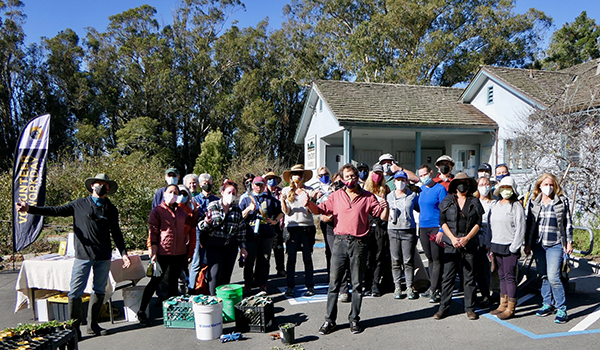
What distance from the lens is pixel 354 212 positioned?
529 centimetres

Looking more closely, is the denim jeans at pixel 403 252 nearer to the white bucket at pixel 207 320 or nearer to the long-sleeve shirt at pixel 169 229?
the white bucket at pixel 207 320

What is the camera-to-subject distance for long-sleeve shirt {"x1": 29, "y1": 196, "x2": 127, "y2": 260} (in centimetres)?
523

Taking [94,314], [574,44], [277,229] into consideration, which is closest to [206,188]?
[277,229]

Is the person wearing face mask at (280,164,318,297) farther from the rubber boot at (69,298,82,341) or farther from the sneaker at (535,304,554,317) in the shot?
the sneaker at (535,304,554,317)

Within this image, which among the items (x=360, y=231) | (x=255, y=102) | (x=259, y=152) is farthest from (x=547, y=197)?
(x=255, y=102)

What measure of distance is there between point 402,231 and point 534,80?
45.7ft

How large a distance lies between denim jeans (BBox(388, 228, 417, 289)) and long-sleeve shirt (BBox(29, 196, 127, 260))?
396 centimetres

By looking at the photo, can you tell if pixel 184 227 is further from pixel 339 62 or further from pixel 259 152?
pixel 339 62

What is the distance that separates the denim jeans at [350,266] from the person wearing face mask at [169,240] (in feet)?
6.72

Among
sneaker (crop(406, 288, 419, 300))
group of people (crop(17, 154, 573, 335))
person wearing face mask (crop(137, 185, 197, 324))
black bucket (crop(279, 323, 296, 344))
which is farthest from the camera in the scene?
sneaker (crop(406, 288, 419, 300))

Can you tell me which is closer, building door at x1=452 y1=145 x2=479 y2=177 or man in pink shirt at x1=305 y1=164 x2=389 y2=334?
man in pink shirt at x1=305 y1=164 x2=389 y2=334

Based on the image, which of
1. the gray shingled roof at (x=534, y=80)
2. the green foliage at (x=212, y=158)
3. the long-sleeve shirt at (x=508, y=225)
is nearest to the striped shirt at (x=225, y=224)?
the long-sleeve shirt at (x=508, y=225)

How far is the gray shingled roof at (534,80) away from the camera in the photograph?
15.1 m

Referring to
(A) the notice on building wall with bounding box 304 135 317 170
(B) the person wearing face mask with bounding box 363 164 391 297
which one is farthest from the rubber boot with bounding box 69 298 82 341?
(A) the notice on building wall with bounding box 304 135 317 170
